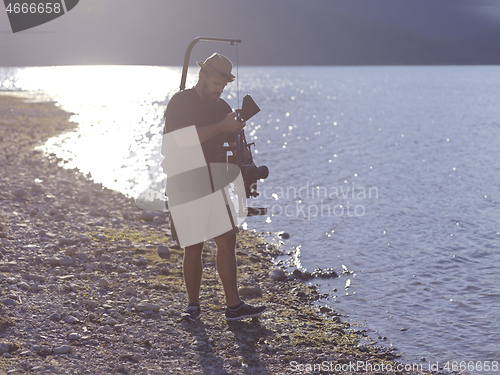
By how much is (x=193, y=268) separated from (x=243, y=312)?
858mm

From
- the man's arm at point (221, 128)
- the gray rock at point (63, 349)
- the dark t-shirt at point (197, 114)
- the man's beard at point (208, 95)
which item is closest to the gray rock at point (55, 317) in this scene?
the gray rock at point (63, 349)

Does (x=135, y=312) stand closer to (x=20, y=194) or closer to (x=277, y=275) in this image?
(x=277, y=275)

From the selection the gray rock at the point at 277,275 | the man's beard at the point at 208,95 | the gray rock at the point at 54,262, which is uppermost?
the man's beard at the point at 208,95

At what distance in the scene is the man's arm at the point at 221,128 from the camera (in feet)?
21.8

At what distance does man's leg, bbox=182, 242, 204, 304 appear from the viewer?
23.6 ft

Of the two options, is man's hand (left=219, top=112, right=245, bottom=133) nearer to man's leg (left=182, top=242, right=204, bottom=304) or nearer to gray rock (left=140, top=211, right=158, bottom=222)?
man's leg (left=182, top=242, right=204, bottom=304)

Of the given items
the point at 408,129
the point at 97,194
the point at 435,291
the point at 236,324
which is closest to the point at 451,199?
the point at 435,291

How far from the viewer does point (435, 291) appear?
10.4 metres

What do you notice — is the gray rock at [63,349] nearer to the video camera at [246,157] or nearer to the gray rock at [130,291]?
the gray rock at [130,291]

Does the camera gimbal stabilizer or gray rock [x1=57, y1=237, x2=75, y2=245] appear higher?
the camera gimbal stabilizer

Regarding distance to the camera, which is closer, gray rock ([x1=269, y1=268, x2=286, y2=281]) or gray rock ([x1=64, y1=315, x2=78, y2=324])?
gray rock ([x1=64, y1=315, x2=78, y2=324])

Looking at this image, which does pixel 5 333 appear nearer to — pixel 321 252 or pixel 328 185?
pixel 321 252

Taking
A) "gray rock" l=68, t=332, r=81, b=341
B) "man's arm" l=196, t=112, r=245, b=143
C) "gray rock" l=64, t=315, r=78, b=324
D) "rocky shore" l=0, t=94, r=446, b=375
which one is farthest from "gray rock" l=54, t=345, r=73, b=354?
→ "man's arm" l=196, t=112, r=245, b=143

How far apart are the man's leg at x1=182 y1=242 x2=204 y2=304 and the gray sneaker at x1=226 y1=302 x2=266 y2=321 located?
1.46 feet
